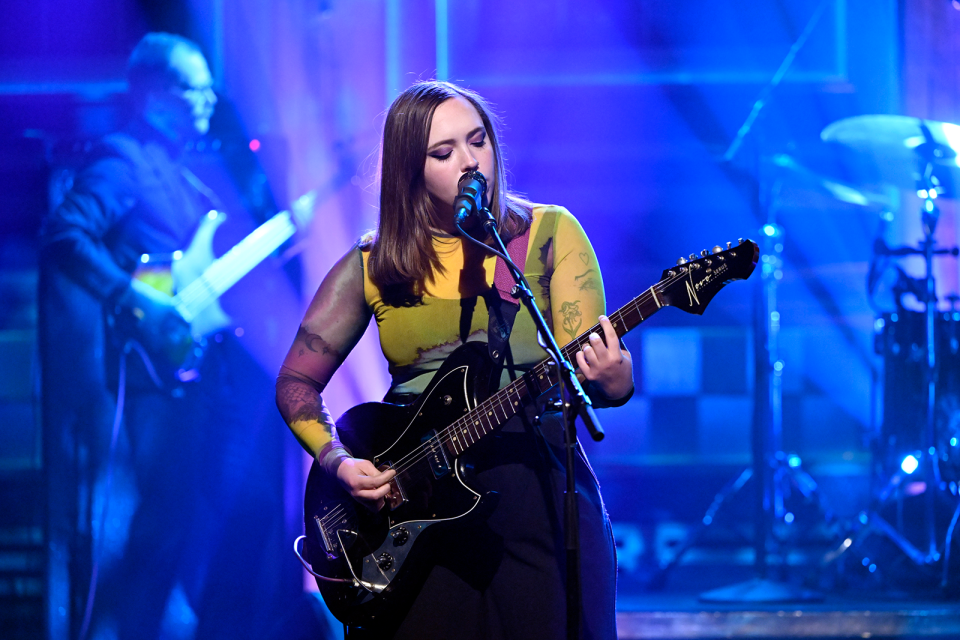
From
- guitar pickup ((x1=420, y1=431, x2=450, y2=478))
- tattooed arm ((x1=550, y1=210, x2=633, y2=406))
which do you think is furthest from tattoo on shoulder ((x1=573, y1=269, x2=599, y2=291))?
guitar pickup ((x1=420, y1=431, x2=450, y2=478))

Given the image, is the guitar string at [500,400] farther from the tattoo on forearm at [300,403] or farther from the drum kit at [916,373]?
the drum kit at [916,373]

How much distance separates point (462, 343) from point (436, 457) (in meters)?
0.30

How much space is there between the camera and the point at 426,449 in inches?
79.6

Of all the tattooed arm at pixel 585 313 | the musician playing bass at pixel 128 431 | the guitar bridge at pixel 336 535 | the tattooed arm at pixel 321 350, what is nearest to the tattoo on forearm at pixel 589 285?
the tattooed arm at pixel 585 313

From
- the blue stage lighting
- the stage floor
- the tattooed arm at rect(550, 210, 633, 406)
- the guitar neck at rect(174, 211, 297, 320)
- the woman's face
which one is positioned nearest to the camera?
the tattooed arm at rect(550, 210, 633, 406)

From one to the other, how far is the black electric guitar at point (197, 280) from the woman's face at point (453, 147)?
1970 mm

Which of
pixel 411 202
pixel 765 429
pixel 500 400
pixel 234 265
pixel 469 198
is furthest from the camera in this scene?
pixel 765 429

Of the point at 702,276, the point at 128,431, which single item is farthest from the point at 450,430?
the point at 128,431

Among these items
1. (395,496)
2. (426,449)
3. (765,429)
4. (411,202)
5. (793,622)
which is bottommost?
(793,622)

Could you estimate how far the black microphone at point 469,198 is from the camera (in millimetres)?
1820

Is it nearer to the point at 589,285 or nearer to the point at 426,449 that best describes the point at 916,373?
the point at 589,285

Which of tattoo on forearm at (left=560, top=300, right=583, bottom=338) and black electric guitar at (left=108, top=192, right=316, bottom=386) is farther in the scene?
black electric guitar at (left=108, top=192, right=316, bottom=386)

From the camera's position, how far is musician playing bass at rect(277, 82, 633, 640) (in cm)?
184

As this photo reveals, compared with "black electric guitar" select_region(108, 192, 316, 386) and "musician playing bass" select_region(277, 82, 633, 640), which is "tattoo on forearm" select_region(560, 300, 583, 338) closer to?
"musician playing bass" select_region(277, 82, 633, 640)
